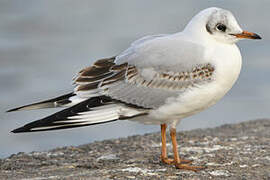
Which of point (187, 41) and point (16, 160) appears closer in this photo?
point (187, 41)

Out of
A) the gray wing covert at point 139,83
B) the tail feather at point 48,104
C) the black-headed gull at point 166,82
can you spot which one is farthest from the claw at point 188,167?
the tail feather at point 48,104

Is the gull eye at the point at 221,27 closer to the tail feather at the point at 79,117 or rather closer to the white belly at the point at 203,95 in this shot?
the white belly at the point at 203,95

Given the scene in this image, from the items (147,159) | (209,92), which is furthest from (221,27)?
(147,159)

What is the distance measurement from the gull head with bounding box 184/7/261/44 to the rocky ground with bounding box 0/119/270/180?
133cm

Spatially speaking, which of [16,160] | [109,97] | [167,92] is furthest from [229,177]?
[16,160]

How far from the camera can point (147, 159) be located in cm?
702

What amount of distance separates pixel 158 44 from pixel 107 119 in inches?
37.1

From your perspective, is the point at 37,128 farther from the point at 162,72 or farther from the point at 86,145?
the point at 86,145

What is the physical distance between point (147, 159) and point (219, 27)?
165cm

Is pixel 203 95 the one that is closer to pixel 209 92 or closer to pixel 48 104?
pixel 209 92

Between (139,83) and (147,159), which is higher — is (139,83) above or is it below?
above

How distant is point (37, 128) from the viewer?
6.29 meters

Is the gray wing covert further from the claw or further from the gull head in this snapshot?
the claw

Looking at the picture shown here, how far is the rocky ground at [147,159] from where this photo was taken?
630cm
